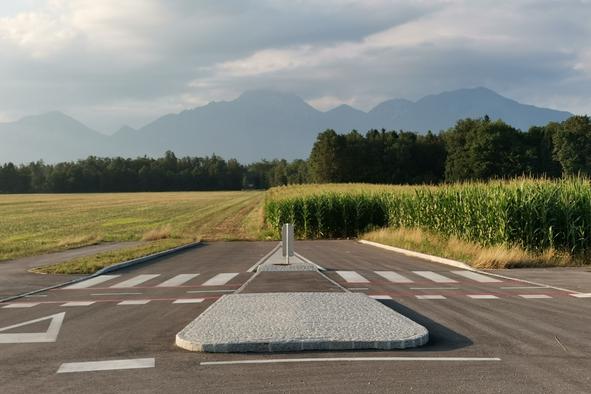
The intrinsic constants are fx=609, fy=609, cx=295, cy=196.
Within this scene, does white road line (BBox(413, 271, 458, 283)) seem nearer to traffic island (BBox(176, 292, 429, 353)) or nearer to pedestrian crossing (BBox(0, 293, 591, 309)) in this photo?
pedestrian crossing (BBox(0, 293, 591, 309))

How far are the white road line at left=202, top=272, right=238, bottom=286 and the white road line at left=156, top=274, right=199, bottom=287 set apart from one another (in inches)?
26.7

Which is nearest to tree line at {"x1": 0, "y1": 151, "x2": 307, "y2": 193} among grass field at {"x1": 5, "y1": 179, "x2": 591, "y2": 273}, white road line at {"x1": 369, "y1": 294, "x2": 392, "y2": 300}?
grass field at {"x1": 5, "y1": 179, "x2": 591, "y2": 273}

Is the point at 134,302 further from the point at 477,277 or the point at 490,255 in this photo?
the point at 490,255

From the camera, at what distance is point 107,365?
7.12 m

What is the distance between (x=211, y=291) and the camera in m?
13.8

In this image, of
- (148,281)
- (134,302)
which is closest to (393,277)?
(148,281)

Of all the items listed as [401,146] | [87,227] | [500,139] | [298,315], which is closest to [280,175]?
[401,146]

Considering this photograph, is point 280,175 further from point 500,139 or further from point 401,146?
point 500,139

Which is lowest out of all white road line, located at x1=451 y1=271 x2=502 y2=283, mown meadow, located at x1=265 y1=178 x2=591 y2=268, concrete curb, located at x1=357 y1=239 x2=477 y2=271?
concrete curb, located at x1=357 y1=239 x2=477 y2=271

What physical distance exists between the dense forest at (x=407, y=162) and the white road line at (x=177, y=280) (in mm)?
40578

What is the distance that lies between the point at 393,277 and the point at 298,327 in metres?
8.08

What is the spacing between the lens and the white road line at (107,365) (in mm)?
6969

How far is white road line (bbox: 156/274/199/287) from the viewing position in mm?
15262

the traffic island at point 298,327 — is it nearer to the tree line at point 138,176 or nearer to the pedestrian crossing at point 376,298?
the pedestrian crossing at point 376,298
